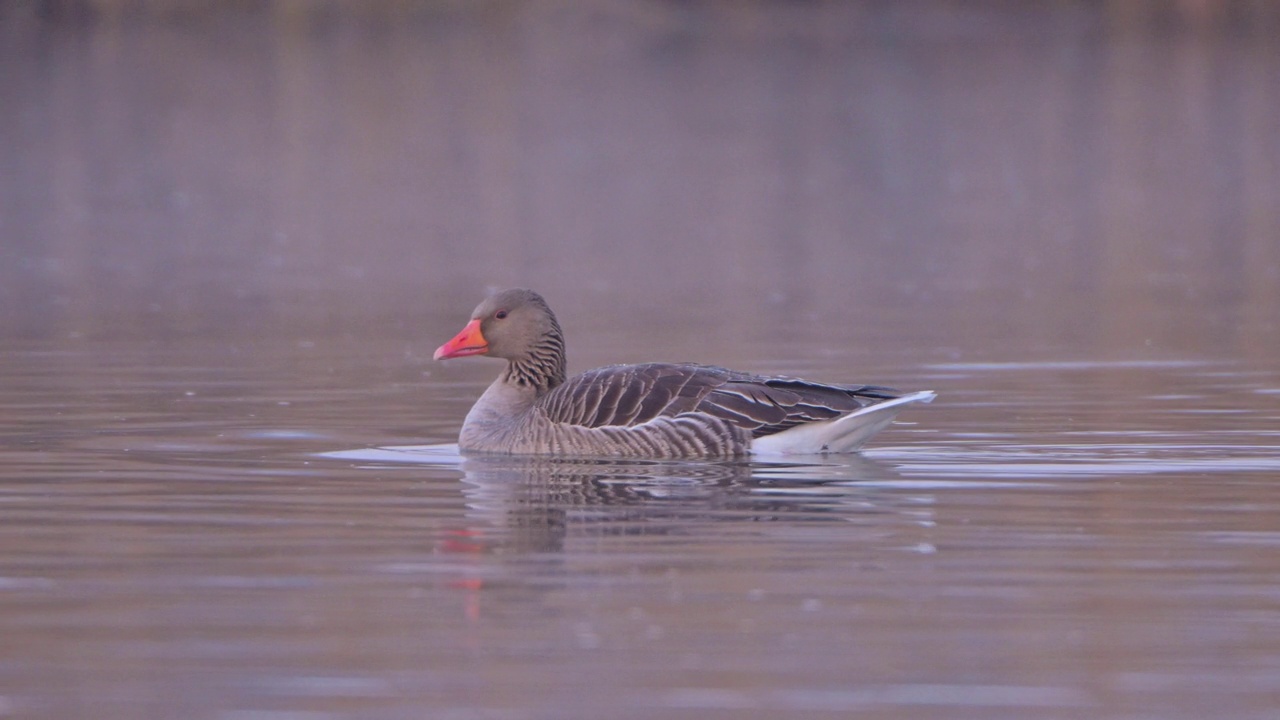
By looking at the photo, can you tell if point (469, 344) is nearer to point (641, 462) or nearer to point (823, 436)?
point (641, 462)

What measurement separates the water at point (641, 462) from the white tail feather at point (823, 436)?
203mm

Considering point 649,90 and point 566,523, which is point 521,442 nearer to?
point 566,523

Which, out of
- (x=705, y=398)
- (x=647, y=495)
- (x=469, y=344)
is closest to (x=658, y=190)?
(x=469, y=344)

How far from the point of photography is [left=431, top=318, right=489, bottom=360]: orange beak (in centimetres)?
1335

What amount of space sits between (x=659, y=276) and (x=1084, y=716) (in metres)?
19.5

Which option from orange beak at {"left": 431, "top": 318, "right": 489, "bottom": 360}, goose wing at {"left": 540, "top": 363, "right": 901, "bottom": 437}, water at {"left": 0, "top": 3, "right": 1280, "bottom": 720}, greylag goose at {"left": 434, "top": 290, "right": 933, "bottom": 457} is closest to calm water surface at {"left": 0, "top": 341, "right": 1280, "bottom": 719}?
water at {"left": 0, "top": 3, "right": 1280, "bottom": 720}

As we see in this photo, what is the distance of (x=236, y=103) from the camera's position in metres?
55.8

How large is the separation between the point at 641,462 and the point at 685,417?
349 mm

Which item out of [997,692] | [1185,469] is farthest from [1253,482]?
[997,692]

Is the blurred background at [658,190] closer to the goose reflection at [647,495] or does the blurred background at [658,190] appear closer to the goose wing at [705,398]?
the goose wing at [705,398]

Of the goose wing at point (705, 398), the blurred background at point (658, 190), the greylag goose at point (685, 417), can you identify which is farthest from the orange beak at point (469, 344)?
the blurred background at point (658, 190)

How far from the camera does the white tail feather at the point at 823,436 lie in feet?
40.2

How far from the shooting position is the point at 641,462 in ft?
40.6

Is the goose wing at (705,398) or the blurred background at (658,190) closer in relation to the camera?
the goose wing at (705,398)
